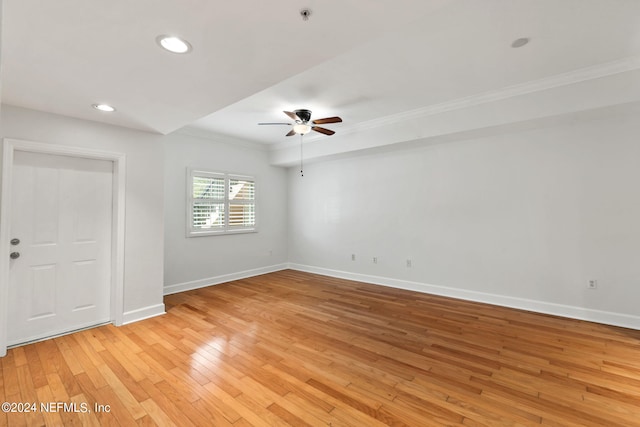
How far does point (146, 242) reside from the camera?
12.1 ft

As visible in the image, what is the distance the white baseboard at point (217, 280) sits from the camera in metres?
4.76


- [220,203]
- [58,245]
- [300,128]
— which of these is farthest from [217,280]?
[300,128]

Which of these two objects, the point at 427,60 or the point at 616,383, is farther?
the point at 427,60

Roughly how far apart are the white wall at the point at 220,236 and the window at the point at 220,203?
0.38 ft

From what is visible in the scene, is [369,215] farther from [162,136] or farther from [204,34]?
[204,34]

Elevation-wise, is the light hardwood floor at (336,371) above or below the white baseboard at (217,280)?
below

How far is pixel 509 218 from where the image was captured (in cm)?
407

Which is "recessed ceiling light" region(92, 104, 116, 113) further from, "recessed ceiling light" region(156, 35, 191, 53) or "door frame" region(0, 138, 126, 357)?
"recessed ceiling light" region(156, 35, 191, 53)

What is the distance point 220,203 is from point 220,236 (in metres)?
0.65

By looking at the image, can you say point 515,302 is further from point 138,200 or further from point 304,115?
point 138,200

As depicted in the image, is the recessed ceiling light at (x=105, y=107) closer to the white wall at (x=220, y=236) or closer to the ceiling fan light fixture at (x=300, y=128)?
the white wall at (x=220, y=236)

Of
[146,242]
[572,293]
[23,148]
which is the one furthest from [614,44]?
[23,148]

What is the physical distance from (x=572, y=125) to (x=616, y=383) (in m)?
3.00

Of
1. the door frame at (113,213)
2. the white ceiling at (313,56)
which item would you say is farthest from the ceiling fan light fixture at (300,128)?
the door frame at (113,213)
